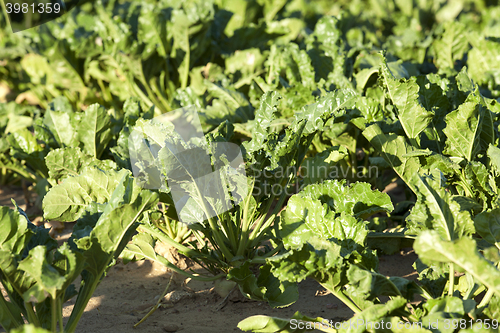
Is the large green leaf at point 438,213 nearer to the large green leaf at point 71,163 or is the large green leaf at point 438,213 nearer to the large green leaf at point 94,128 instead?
the large green leaf at point 71,163

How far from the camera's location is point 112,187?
199 cm

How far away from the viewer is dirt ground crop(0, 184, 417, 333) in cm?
205

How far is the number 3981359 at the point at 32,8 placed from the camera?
18.7 ft

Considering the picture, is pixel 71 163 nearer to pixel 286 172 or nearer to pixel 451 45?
pixel 286 172

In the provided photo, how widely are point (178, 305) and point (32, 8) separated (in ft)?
20.7

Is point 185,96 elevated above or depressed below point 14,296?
above

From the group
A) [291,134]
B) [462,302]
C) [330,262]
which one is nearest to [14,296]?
[330,262]

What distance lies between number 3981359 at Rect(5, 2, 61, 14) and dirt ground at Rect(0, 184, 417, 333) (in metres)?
4.52

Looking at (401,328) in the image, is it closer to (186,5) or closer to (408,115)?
(408,115)

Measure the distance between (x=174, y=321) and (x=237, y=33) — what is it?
3169 millimetres

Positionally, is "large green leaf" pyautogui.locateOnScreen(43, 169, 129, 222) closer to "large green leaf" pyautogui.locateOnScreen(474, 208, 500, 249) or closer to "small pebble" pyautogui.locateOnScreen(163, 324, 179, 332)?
"small pebble" pyautogui.locateOnScreen(163, 324, 179, 332)

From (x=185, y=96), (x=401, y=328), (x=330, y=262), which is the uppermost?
(x=185, y=96)
